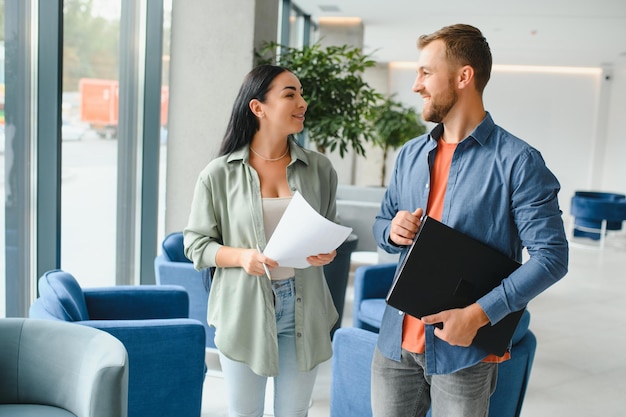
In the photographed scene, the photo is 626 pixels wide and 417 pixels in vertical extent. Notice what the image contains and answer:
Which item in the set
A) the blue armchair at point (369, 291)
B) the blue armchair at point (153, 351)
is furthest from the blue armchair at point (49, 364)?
the blue armchair at point (369, 291)

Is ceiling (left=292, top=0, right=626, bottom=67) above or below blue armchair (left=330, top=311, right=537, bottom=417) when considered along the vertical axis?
above

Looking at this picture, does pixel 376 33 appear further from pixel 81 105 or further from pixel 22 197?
pixel 22 197

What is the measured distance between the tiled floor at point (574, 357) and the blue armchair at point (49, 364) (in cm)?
144

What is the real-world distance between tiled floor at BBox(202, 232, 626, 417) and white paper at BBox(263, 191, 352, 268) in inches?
73.1

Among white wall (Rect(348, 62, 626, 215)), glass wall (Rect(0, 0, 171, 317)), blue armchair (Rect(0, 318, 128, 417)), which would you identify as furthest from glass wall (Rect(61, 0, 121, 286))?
white wall (Rect(348, 62, 626, 215))

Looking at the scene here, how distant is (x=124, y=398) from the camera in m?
2.12

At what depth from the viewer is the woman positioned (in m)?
2.14

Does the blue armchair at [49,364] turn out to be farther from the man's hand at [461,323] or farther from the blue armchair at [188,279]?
the blue armchair at [188,279]

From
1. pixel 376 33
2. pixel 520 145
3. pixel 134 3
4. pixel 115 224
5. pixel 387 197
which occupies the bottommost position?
pixel 115 224

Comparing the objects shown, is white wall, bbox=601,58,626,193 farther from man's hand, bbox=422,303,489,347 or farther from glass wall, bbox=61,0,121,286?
man's hand, bbox=422,303,489,347

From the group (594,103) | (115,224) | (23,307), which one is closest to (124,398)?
(23,307)

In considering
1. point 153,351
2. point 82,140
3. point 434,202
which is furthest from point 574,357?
point 82,140

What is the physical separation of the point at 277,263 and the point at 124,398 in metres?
0.68

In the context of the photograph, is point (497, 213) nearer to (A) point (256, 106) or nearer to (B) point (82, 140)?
(A) point (256, 106)
